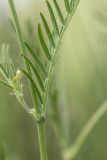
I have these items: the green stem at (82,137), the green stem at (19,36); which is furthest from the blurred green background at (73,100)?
the green stem at (19,36)

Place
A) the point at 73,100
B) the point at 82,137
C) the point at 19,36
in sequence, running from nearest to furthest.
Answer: the point at 19,36, the point at 82,137, the point at 73,100

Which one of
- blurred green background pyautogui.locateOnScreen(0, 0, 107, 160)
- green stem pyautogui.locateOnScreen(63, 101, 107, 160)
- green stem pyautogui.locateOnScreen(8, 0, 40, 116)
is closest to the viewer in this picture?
green stem pyautogui.locateOnScreen(8, 0, 40, 116)

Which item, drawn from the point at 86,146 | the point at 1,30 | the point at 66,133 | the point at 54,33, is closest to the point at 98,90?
the point at 86,146

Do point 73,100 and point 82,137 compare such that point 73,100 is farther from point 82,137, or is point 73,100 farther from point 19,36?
point 19,36

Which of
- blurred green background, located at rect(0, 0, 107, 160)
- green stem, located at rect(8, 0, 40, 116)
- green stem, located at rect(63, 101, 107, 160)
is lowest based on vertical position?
blurred green background, located at rect(0, 0, 107, 160)

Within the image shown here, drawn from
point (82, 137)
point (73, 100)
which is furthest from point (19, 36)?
point (73, 100)

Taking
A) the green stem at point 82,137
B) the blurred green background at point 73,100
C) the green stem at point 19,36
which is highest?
the green stem at point 19,36

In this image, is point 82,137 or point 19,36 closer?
point 19,36

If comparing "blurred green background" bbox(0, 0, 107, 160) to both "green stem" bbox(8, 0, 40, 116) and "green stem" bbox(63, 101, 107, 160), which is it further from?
"green stem" bbox(8, 0, 40, 116)

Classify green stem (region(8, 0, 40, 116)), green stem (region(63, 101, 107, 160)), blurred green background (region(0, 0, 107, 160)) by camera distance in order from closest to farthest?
1. green stem (region(8, 0, 40, 116))
2. green stem (region(63, 101, 107, 160))
3. blurred green background (region(0, 0, 107, 160))

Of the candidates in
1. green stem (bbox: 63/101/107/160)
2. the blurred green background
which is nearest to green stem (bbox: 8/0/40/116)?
green stem (bbox: 63/101/107/160)

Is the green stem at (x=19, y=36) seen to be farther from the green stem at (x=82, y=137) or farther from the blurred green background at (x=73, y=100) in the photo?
the blurred green background at (x=73, y=100)

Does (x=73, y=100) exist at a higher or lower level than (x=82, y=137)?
lower
